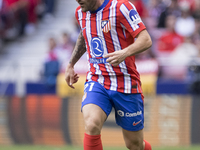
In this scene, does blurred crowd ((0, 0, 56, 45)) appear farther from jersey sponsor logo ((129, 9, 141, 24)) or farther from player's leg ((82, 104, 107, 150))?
player's leg ((82, 104, 107, 150))

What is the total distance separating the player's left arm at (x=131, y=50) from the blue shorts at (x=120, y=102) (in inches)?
23.6

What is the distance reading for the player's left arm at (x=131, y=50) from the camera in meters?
4.04

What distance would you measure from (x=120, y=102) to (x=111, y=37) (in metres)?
0.79

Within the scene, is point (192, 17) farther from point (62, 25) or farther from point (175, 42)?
point (62, 25)

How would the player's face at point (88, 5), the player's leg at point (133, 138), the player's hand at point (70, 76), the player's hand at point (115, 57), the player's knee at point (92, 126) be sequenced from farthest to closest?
1. the player's hand at point (70, 76)
2. the player's leg at point (133, 138)
3. the player's face at point (88, 5)
4. the player's knee at point (92, 126)
5. the player's hand at point (115, 57)

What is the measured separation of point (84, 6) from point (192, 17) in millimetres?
7810

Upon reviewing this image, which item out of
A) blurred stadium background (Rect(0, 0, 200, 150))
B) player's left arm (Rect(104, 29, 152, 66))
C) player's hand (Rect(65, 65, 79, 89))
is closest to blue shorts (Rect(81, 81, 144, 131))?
player's hand (Rect(65, 65, 79, 89))

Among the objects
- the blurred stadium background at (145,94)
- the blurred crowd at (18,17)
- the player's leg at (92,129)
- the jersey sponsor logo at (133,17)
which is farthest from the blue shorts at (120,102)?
the blurred crowd at (18,17)

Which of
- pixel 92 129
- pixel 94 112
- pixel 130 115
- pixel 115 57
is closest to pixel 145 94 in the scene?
pixel 130 115

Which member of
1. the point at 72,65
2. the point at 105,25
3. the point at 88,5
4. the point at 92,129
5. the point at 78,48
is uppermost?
the point at 88,5

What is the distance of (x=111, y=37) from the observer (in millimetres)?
4539

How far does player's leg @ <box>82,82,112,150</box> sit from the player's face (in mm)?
900

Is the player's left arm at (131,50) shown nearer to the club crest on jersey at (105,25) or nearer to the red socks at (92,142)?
the club crest on jersey at (105,25)

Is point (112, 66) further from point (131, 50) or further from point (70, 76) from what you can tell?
point (70, 76)
